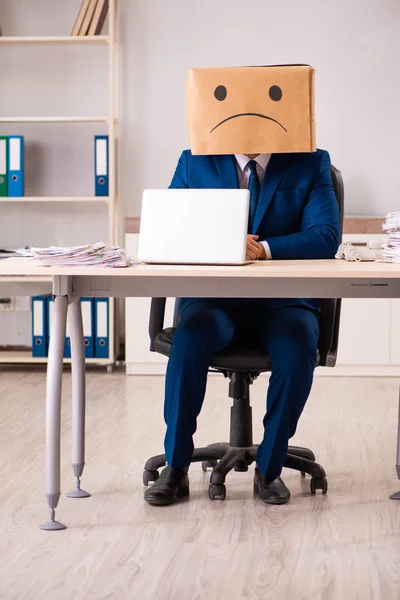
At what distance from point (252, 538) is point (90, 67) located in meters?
3.17

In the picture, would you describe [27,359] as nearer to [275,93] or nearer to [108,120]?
[108,120]

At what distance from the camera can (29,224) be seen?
179 inches

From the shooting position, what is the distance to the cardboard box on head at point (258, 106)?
6.55ft

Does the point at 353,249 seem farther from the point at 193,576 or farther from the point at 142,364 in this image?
the point at 142,364

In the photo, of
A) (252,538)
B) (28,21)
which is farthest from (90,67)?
(252,538)

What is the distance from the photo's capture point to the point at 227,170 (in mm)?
2322

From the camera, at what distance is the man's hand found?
212 cm

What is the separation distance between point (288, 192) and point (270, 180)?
0.06 meters

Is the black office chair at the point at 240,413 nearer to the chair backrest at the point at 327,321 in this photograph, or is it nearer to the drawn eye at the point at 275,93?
the chair backrest at the point at 327,321

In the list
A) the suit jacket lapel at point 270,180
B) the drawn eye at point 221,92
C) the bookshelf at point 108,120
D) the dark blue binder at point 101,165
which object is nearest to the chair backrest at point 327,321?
the suit jacket lapel at point 270,180

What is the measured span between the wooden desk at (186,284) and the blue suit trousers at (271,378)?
0.21m

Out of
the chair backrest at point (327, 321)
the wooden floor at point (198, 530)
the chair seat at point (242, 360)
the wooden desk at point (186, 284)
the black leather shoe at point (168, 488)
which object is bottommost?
the wooden floor at point (198, 530)

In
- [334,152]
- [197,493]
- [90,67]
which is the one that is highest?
[90,67]

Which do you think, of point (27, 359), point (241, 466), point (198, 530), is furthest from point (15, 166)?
point (198, 530)
